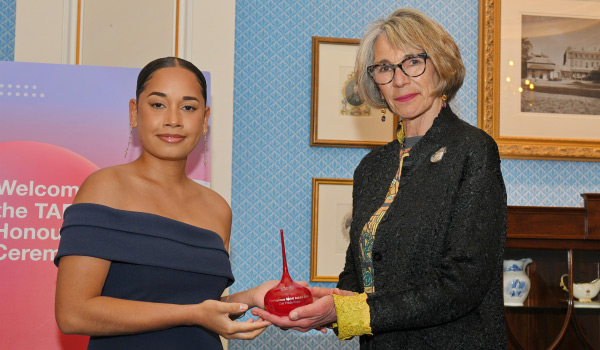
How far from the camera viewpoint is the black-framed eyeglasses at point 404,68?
198 centimetres

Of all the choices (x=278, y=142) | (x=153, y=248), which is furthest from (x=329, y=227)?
(x=153, y=248)

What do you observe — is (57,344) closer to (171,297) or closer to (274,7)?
(171,297)

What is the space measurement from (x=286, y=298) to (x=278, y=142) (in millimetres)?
1858

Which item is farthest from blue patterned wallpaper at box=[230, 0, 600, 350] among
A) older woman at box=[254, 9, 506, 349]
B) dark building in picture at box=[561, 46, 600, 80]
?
older woman at box=[254, 9, 506, 349]

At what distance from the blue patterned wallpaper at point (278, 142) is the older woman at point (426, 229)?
1479 millimetres

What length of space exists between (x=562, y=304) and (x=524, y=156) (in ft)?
2.81

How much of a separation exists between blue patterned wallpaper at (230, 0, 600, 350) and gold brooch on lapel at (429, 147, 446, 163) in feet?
5.57

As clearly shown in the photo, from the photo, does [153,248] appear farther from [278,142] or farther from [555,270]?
[555,270]

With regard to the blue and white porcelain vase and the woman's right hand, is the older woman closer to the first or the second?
the woman's right hand

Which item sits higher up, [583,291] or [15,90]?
[15,90]

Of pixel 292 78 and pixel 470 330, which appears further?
pixel 292 78

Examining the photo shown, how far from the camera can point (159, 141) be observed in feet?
5.95

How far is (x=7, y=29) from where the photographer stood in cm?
341

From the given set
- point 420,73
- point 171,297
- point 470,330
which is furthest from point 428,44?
point 171,297
